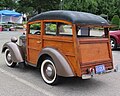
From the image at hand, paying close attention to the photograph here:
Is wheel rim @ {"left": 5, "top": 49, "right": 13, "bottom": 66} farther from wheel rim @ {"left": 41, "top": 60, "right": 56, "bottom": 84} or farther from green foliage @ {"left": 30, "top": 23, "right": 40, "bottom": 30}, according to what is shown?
wheel rim @ {"left": 41, "top": 60, "right": 56, "bottom": 84}

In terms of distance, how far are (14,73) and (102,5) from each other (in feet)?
138

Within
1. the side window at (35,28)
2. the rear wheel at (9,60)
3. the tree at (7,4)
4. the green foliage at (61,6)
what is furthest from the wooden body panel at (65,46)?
the tree at (7,4)

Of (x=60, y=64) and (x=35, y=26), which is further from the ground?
(x=35, y=26)

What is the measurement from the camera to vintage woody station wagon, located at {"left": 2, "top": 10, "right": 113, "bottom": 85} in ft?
17.4

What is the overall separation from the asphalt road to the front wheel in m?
0.13

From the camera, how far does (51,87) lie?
5.55 meters

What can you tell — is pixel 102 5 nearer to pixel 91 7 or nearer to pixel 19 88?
pixel 91 7

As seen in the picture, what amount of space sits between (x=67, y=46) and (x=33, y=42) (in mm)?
1358

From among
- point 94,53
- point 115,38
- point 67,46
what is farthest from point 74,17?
point 115,38

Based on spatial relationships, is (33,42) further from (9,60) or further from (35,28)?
(9,60)

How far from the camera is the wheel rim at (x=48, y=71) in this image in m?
5.69

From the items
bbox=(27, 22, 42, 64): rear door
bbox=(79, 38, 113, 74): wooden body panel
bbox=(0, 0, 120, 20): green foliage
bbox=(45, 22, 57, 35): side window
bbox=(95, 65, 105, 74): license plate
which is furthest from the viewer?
bbox=(0, 0, 120, 20): green foliage

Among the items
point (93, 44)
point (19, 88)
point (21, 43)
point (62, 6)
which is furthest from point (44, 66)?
point (62, 6)

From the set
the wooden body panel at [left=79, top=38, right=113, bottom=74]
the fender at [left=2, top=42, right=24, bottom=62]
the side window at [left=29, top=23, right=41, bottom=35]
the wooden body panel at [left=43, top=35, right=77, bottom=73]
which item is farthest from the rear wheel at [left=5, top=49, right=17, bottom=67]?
the wooden body panel at [left=79, top=38, right=113, bottom=74]
